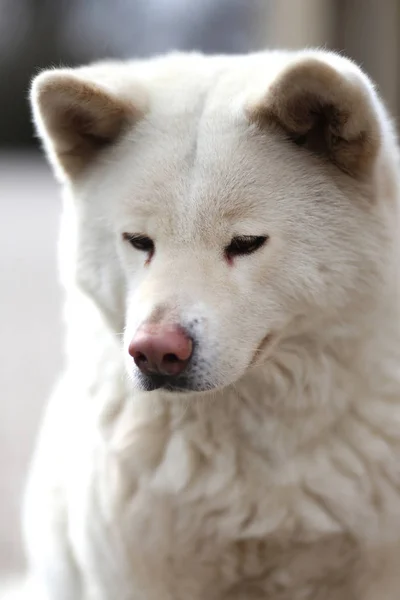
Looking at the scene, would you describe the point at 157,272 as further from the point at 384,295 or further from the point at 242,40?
the point at 242,40

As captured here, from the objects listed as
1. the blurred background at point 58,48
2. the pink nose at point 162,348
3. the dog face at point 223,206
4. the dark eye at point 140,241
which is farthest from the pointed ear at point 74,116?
the blurred background at point 58,48

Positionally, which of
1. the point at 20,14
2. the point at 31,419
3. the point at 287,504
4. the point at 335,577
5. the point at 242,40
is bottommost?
the point at 335,577

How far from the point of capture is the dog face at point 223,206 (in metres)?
1.12

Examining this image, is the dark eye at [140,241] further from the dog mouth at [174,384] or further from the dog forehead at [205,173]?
the dog mouth at [174,384]

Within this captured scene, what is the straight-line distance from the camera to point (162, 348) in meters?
1.08

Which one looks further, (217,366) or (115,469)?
(115,469)

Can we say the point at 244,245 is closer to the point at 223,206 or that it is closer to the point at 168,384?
the point at 223,206

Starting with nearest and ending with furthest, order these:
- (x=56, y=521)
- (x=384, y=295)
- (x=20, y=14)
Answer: (x=384, y=295) < (x=56, y=521) < (x=20, y=14)

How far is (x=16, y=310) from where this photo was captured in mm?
3094

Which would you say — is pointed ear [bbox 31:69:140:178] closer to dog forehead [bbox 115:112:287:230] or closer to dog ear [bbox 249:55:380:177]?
dog forehead [bbox 115:112:287:230]

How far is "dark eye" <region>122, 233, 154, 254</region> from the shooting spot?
1.21 m

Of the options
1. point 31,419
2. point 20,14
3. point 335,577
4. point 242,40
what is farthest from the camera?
point 20,14

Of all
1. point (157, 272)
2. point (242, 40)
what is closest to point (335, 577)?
point (157, 272)

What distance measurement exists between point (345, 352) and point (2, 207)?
9.90 ft
